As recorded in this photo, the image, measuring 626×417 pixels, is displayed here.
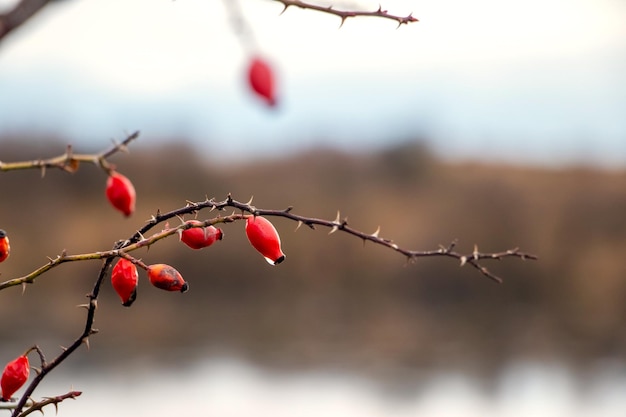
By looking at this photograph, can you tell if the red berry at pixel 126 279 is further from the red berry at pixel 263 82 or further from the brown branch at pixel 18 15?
the brown branch at pixel 18 15

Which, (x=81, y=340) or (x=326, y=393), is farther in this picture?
(x=326, y=393)

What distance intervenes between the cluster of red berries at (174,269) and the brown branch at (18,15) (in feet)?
1.75

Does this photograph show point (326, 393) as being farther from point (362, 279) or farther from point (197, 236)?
point (197, 236)

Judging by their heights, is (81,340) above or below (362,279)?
below

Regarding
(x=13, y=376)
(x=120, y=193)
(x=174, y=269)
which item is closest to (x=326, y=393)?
(x=13, y=376)

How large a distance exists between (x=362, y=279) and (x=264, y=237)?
49.5ft

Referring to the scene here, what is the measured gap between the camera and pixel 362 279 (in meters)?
16.5

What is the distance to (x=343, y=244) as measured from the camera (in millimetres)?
16203

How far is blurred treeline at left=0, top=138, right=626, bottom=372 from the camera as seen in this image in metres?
14.7

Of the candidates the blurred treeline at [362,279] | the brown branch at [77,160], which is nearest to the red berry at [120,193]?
the brown branch at [77,160]

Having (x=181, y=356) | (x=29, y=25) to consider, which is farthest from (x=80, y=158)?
(x=181, y=356)

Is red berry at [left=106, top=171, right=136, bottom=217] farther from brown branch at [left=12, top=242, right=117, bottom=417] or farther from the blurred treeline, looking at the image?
the blurred treeline

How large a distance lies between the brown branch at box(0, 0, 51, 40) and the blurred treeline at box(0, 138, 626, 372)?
13243 mm

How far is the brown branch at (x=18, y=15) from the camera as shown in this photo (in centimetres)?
79
